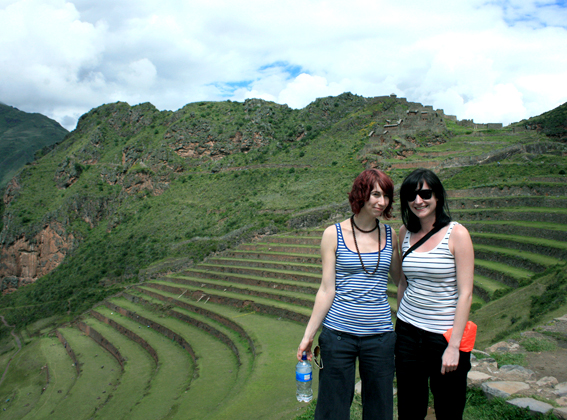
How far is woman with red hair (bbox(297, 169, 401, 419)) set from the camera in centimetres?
270

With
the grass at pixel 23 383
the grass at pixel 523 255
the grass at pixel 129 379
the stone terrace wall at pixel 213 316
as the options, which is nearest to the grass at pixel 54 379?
the grass at pixel 23 383

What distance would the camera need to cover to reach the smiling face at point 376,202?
9.09ft

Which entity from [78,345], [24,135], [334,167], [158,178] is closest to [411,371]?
[78,345]

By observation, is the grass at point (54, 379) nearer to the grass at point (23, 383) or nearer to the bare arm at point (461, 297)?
the grass at point (23, 383)

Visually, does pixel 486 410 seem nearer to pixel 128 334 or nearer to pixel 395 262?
pixel 395 262

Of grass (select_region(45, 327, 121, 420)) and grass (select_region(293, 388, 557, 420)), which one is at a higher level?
A: grass (select_region(293, 388, 557, 420))

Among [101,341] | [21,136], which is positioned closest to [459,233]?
[101,341]

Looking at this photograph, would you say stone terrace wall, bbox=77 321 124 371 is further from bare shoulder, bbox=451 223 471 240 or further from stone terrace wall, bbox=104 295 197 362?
→ bare shoulder, bbox=451 223 471 240

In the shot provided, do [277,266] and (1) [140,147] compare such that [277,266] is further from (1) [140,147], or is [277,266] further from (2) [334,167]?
(1) [140,147]

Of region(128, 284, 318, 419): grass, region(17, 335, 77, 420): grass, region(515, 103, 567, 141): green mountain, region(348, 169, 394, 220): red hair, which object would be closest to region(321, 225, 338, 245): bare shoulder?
region(348, 169, 394, 220): red hair

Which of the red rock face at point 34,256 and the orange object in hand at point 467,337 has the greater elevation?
the orange object in hand at point 467,337

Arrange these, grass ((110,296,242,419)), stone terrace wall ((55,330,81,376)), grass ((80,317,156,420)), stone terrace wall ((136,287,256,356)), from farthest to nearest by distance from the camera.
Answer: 1. stone terrace wall ((55,330,81,376))
2. stone terrace wall ((136,287,256,356))
3. grass ((80,317,156,420))
4. grass ((110,296,242,419))

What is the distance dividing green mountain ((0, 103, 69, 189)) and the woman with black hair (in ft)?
282

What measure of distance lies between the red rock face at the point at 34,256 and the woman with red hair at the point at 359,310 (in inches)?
1646
